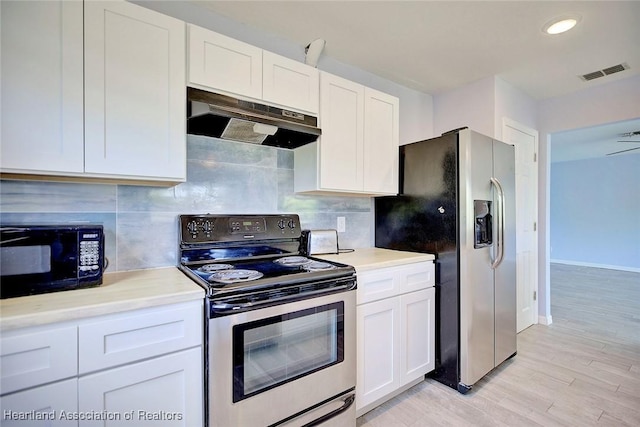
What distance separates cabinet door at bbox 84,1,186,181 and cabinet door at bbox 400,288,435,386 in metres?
1.64

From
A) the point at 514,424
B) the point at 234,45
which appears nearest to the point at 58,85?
the point at 234,45

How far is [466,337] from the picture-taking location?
2057mm

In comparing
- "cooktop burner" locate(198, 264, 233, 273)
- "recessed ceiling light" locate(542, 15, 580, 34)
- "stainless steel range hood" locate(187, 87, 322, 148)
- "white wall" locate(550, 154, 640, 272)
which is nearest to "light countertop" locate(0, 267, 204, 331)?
"cooktop burner" locate(198, 264, 233, 273)

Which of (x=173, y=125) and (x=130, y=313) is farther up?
(x=173, y=125)

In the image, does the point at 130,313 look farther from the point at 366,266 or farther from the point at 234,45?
the point at 234,45

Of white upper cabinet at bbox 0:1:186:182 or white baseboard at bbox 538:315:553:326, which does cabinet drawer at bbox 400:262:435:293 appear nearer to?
white upper cabinet at bbox 0:1:186:182

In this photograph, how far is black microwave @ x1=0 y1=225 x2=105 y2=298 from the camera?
108 centimetres

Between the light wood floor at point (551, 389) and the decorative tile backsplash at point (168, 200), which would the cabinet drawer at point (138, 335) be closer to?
the decorative tile backsplash at point (168, 200)

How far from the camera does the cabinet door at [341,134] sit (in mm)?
1991

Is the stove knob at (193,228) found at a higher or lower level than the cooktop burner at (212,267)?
higher

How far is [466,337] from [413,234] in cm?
80

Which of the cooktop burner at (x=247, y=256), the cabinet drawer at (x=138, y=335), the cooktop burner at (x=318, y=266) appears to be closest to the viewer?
the cabinet drawer at (x=138, y=335)

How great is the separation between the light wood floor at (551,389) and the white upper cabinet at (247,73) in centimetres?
202

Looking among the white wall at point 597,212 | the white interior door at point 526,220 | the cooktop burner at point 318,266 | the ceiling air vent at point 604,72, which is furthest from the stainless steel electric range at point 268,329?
the white wall at point 597,212
